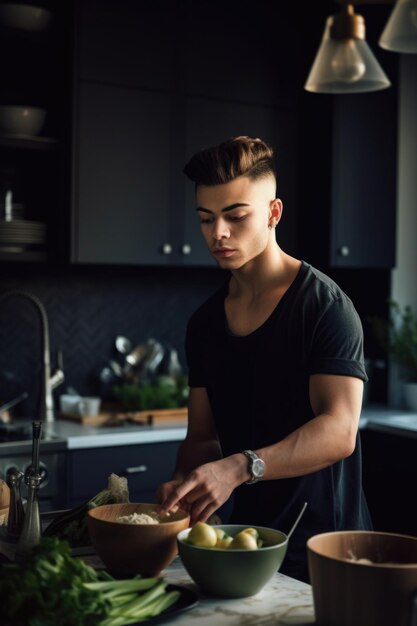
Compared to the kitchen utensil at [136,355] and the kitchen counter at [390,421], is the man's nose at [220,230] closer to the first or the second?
the kitchen counter at [390,421]

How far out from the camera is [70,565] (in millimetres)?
1421

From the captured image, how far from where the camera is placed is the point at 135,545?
1.63 metres

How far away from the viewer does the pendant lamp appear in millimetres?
2408

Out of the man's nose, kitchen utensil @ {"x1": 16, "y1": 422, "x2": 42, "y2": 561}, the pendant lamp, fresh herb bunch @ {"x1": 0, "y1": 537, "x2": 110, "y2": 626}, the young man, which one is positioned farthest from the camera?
the pendant lamp

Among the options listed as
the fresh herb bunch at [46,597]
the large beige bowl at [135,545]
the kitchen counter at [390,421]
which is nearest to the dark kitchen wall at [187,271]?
the kitchen counter at [390,421]

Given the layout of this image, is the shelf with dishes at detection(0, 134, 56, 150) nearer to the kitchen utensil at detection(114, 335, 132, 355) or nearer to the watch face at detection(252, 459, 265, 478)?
the kitchen utensil at detection(114, 335, 132, 355)

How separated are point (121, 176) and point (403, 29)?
1.95 metres

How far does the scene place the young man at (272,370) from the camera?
6.66 ft

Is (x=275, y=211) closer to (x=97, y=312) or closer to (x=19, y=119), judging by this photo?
(x=19, y=119)

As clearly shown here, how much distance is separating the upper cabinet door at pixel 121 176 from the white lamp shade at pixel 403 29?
187 cm

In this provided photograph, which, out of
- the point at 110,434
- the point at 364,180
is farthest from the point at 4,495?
the point at 364,180

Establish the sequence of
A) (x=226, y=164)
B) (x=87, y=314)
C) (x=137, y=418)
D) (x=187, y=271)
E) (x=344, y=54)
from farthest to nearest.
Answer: (x=187, y=271) < (x=87, y=314) < (x=137, y=418) < (x=344, y=54) < (x=226, y=164)

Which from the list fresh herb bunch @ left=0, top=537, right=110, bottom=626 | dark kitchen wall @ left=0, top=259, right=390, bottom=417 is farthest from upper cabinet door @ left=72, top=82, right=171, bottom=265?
fresh herb bunch @ left=0, top=537, right=110, bottom=626

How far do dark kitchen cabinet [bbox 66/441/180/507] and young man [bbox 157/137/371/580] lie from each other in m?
1.26
